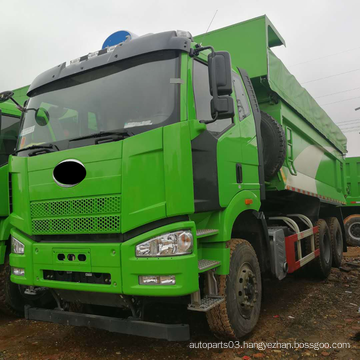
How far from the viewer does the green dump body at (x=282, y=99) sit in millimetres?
4582

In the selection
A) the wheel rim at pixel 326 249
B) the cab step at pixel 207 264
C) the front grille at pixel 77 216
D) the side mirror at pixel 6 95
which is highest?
the side mirror at pixel 6 95

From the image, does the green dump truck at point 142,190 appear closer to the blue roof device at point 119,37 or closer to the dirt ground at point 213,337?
the dirt ground at point 213,337

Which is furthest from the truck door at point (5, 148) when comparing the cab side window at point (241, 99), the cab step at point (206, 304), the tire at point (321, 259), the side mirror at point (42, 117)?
the tire at point (321, 259)

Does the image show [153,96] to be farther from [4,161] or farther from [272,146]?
[4,161]

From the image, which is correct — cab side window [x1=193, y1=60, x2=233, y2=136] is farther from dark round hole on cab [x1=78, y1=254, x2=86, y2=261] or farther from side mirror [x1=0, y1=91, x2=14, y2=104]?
side mirror [x1=0, y1=91, x2=14, y2=104]

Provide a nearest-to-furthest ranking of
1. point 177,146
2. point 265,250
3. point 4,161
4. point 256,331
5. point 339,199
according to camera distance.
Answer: point 177,146 < point 256,331 < point 265,250 < point 4,161 < point 339,199

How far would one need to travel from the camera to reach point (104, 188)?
9.82ft

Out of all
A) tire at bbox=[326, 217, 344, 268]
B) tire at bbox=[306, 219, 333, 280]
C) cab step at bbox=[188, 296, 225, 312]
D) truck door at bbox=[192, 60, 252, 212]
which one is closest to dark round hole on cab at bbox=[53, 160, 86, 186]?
truck door at bbox=[192, 60, 252, 212]

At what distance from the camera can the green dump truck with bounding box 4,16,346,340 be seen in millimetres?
2838

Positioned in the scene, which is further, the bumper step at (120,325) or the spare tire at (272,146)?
the spare tire at (272,146)

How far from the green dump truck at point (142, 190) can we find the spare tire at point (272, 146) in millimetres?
507

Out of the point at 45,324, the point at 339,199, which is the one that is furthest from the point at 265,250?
the point at 339,199

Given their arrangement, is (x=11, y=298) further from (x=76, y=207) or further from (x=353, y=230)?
(x=353, y=230)

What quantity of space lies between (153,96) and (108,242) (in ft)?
4.17
